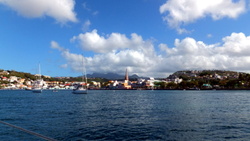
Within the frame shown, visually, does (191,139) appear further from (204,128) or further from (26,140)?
(26,140)

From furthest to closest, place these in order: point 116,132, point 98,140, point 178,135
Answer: point 116,132
point 178,135
point 98,140

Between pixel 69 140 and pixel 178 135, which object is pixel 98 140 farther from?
Answer: pixel 178 135

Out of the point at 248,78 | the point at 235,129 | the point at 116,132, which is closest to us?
the point at 116,132

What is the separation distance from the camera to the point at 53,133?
17.4 metres

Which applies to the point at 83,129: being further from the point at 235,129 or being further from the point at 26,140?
the point at 235,129

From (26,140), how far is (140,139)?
26.9 ft

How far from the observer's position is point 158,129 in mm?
18672

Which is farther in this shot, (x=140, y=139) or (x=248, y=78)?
(x=248, y=78)

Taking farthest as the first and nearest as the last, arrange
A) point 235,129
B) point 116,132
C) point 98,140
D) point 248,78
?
point 248,78, point 235,129, point 116,132, point 98,140

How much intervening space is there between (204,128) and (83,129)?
10744 mm

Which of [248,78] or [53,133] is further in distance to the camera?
[248,78]

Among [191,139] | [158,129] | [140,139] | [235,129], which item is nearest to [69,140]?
[140,139]

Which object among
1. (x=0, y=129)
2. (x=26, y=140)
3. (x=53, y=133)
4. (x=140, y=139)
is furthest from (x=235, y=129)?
(x=0, y=129)

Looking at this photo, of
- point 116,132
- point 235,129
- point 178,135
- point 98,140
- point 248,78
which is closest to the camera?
point 98,140
